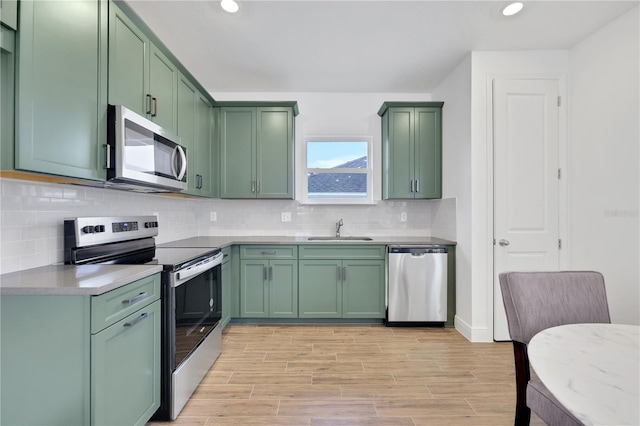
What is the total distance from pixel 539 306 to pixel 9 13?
2459mm

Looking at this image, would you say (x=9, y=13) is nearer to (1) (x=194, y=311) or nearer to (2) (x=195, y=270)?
(2) (x=195, y=270)

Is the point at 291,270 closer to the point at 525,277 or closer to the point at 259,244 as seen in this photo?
the point at 259,244

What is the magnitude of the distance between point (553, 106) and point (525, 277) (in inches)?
90.0

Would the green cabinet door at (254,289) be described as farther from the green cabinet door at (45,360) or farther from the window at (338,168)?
the green cabinet door at (45,360)

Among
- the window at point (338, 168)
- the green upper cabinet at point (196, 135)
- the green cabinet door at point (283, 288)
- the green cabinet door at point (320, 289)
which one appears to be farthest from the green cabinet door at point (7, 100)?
the window at point (338, 168)

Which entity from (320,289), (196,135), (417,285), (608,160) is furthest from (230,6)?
(608,160)

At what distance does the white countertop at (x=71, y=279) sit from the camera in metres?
1.19

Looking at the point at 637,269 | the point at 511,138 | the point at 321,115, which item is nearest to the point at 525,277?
the point at 637,269

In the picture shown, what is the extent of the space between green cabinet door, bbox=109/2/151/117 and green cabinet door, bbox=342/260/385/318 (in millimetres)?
2292

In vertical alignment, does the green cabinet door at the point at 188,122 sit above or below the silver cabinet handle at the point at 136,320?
above

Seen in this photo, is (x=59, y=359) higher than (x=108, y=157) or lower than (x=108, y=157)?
lower

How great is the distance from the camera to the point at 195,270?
6.63 feet

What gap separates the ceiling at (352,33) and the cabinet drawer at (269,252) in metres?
1.88

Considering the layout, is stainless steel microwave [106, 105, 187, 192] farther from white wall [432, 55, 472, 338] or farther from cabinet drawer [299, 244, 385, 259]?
white wall [432, 55, 472, 338]
